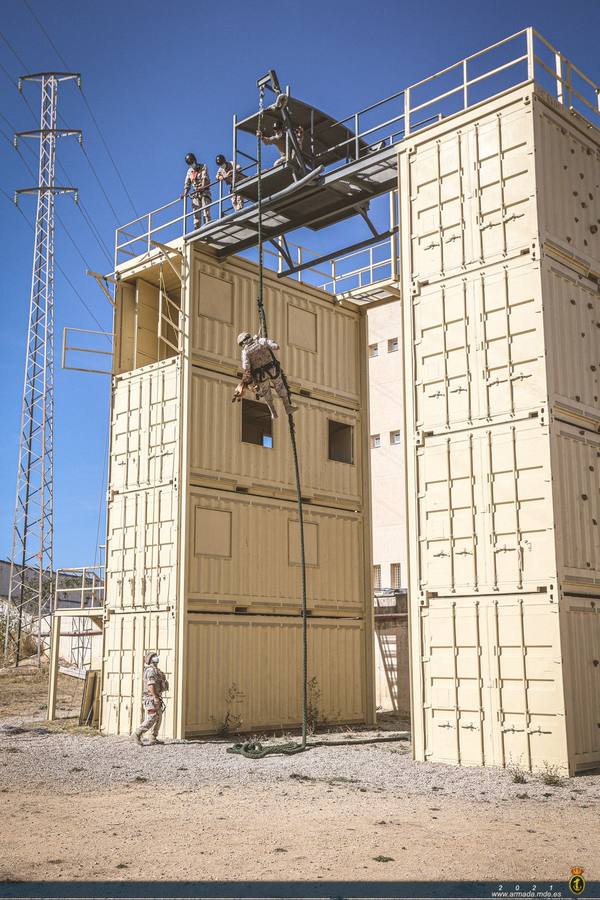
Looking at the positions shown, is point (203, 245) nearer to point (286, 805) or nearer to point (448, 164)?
point (448, 164)

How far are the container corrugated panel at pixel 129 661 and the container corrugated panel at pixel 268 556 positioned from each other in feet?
3.14

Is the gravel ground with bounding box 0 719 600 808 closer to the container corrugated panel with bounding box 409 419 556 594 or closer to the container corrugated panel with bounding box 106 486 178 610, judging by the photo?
the container corrugated panel with bounding box 409 419 556 594

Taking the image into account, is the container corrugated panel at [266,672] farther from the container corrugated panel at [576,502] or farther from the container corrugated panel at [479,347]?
the container corrugated panel at [576,502]

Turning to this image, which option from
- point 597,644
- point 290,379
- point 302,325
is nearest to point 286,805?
point 597,644

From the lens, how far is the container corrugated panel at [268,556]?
18.1 m

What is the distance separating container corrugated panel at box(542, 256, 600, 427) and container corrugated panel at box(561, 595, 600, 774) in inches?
114

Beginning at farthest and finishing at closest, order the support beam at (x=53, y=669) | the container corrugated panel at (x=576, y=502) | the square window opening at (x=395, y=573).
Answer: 1. the square window opening at (x=395, y=573)
2. the support beam at (x=53, y=669)
3. the container corrugated panel at (x=576, y=502)

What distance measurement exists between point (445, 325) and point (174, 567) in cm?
732

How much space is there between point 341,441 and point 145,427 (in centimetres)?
533

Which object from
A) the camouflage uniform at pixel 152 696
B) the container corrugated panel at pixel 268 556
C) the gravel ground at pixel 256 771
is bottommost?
the gravel ground at pixel 256 771

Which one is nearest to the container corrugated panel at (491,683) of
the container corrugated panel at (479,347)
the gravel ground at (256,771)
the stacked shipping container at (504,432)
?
the stacked shipping container at (504,432)

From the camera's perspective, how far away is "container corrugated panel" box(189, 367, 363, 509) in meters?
18.6

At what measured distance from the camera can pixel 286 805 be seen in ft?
33.1

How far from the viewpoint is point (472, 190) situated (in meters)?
14.4
